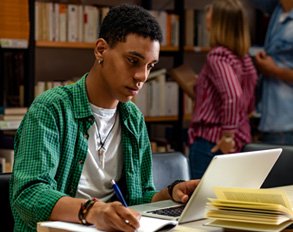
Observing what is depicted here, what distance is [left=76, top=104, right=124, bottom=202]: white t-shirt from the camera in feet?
4.85

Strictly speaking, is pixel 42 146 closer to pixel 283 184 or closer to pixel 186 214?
pixel 186 214

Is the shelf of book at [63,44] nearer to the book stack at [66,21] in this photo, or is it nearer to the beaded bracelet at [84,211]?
the book stack at [66,21]

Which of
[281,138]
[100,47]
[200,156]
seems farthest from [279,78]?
[100,47]

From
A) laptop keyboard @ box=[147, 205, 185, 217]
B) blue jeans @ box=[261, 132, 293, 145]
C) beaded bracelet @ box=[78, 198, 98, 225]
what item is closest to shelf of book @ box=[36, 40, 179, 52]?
blue jeans @ box=[261, 132, 293, 145]

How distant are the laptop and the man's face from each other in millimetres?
316

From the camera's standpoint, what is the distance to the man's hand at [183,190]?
139 cm

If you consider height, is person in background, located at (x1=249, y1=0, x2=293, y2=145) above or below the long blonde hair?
below

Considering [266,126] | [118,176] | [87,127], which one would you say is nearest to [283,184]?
[118,176]

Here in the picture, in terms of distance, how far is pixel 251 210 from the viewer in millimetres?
1077

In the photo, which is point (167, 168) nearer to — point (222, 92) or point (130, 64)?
point (130, 64)

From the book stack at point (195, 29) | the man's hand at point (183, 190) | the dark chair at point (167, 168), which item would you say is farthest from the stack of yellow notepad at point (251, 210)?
the book stack at point (195, 29)

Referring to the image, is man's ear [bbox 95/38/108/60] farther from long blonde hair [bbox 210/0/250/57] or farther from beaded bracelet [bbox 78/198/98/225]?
long blonde hair [bbox 210/0/250/57]

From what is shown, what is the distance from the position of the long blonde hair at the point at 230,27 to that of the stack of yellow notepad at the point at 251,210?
72.3 inches

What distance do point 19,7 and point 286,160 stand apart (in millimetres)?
1775
